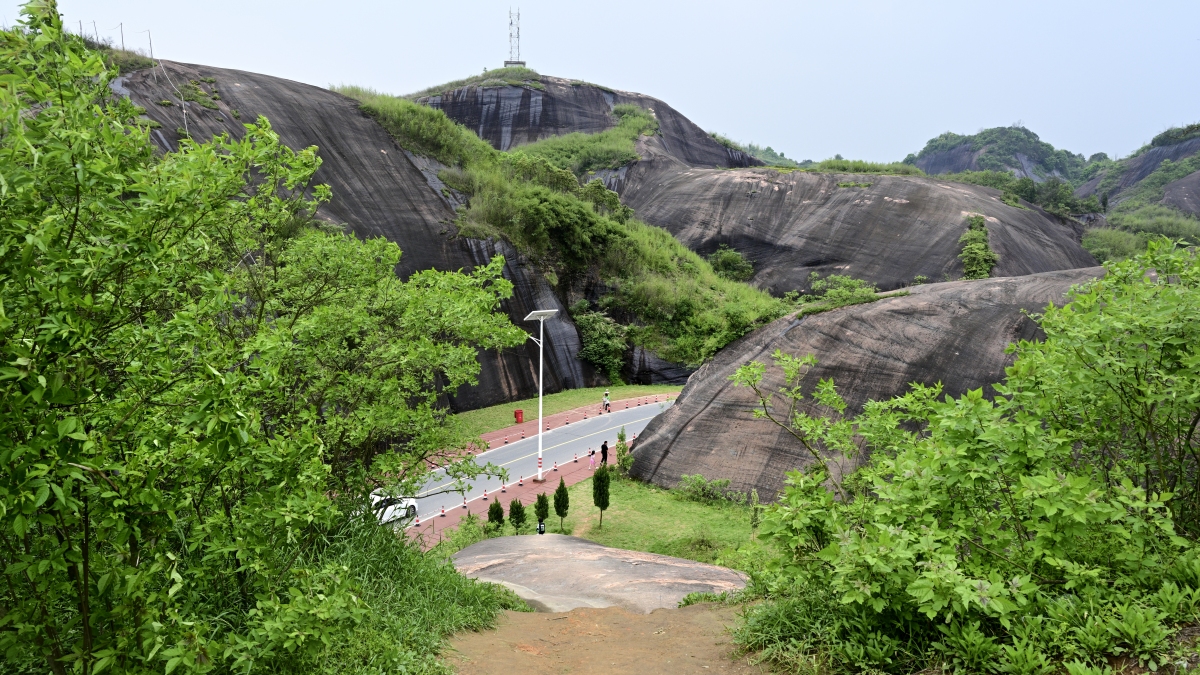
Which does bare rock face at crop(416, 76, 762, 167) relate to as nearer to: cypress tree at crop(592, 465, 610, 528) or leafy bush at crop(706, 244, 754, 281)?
leafy bush at crop(706, 244, 754, 281)

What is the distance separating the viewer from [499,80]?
2527 inches

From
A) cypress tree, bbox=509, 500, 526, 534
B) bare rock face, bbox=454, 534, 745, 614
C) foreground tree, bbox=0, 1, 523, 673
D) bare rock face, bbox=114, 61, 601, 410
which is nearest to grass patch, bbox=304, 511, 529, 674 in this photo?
foreground tree, bbox=0, 1, 523, 673

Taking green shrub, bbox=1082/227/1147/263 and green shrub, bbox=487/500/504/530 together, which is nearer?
green shrub, bbox=487/500/504/530

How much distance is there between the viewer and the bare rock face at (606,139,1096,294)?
38.8m

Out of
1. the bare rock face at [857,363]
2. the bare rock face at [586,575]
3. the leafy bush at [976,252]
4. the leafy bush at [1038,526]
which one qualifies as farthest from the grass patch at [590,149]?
the leafy bush at [1038,526]

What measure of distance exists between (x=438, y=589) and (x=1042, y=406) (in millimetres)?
5137

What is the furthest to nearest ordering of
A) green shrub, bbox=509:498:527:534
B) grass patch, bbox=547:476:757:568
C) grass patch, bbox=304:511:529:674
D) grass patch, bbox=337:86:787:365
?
grass patch, bbox=337:86:787:365
green shrub, bbox=509:498:527:534
grass patch, bbox=547:476:757:568
grass patch, bbox=304:511:529:674

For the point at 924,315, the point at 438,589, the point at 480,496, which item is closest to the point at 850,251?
the point at 924,315

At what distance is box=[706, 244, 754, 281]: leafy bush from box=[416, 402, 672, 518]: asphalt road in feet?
53.9

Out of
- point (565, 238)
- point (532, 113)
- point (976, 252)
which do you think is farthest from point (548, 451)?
point (532, 113)

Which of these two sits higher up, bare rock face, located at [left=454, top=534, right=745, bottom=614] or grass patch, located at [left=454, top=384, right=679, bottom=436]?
grass patch, located at [left=454, top=384, right=679, bottom=436]

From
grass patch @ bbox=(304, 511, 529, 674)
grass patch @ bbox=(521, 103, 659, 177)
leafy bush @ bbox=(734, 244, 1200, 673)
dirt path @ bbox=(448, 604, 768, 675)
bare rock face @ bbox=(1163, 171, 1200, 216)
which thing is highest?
grass patch @ bbox=(521, 103, 659, 177)

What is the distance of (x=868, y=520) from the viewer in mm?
4586

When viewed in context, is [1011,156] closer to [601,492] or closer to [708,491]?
[708,491]
